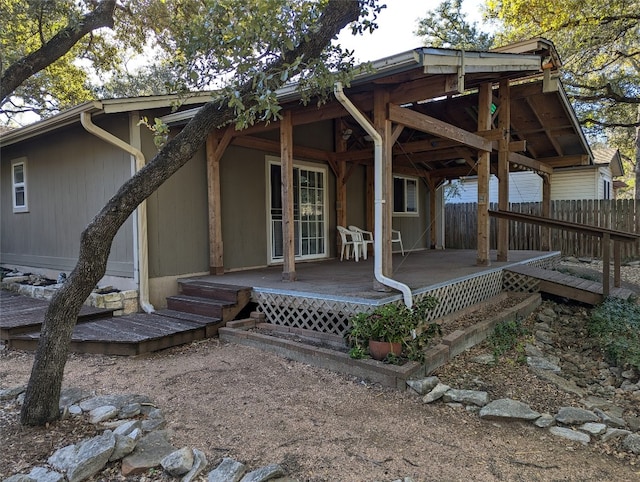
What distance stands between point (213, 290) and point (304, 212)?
3.17m

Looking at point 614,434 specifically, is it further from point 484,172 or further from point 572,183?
point 572,183

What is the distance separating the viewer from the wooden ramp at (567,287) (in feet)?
20.2

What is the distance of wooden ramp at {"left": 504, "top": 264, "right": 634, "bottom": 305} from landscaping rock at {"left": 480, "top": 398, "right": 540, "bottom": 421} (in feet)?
12.8

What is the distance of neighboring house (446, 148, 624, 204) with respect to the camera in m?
14.9

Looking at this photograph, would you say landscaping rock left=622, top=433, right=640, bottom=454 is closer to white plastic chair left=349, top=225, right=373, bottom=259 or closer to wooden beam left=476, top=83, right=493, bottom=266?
wooden beam left=476, top=83, right=493, bottom=266

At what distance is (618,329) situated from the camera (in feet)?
16.6

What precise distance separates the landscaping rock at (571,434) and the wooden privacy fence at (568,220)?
1025 cm

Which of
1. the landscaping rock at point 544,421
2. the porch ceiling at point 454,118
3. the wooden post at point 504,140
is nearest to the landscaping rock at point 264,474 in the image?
the landscaping rock at point 544,421

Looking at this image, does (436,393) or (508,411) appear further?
(436,393)

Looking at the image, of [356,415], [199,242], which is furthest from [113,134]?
[356,415]

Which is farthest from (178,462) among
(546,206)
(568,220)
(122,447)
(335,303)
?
(568,220)

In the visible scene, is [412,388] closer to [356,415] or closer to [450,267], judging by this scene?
[356,415]

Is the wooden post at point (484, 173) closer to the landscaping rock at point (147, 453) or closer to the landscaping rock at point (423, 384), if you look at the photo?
the landscaping rock at point (423, 384)

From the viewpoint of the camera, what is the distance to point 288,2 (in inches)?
114
